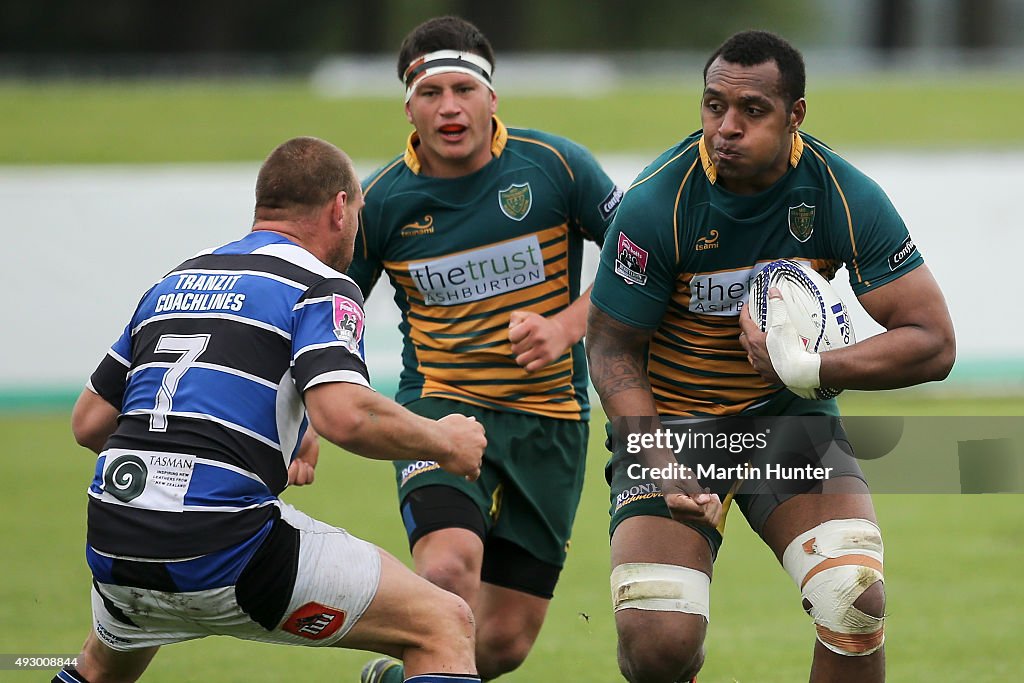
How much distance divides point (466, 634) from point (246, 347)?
3.45ft

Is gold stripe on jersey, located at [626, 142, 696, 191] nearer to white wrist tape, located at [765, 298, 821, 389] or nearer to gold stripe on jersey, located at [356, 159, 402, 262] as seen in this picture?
white wrist tape, located at [765, 298, 821, 389]

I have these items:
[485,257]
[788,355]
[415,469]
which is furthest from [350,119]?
[788,355]

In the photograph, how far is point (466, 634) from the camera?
13.9 ft

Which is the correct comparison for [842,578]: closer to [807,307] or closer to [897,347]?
[897,347]

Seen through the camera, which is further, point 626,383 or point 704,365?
point 704,365

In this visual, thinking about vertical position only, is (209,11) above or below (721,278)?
above

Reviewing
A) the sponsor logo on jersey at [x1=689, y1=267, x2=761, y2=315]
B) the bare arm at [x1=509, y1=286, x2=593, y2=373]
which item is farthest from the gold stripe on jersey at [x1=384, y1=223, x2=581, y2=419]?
the sponsor logo on jersey at [x1=689, y1=267, x2=761, y2=315]

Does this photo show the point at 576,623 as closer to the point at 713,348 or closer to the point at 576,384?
the point at 576,384

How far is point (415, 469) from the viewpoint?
5.48 meters

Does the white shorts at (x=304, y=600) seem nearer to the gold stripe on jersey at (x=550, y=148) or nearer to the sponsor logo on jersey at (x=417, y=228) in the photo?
the sponsor logo on jersey at (x=417, y=228)

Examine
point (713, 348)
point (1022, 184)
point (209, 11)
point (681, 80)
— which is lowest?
point (713, 348)

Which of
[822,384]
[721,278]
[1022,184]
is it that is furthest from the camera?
[1022,184]

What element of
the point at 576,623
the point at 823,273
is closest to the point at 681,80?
the point at 576,623

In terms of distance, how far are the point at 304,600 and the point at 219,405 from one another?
60 cm
